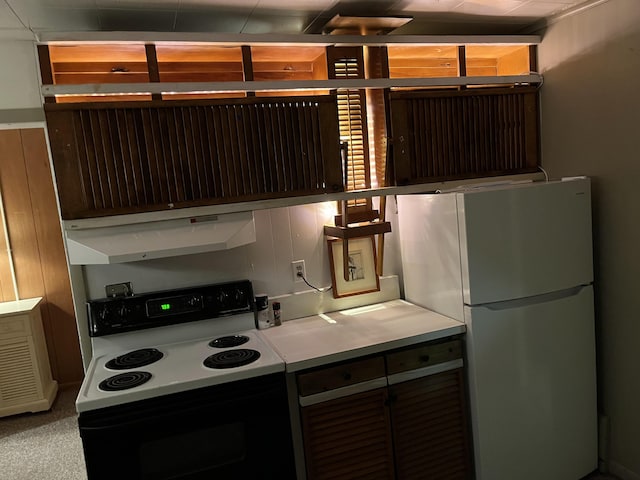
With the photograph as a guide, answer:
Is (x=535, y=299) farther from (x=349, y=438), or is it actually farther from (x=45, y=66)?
(x=45, y=66)

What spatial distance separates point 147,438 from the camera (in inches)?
68.5

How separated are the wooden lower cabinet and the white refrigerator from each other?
10 cm

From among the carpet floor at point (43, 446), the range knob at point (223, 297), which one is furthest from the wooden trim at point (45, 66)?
the carpet floor at point (43, 446)

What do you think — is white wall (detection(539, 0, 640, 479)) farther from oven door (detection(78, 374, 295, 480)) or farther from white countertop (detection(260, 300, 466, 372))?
oven door (detection(78, 374, 295, 480))

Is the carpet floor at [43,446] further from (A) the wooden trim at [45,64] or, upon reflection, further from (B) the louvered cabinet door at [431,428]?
(A) the wooden trim at [45,64]

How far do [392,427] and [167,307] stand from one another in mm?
1149

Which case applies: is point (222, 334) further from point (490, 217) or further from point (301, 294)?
point (490, 217)

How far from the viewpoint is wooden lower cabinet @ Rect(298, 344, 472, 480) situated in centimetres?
197

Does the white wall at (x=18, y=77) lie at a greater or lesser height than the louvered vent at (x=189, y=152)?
greater

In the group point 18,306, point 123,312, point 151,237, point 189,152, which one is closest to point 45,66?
point 189,152

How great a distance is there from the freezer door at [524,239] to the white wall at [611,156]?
0.44 feet

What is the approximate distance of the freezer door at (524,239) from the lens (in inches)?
82.1

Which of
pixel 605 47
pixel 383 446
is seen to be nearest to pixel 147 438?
pixel 383 446

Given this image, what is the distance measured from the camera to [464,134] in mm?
2467
